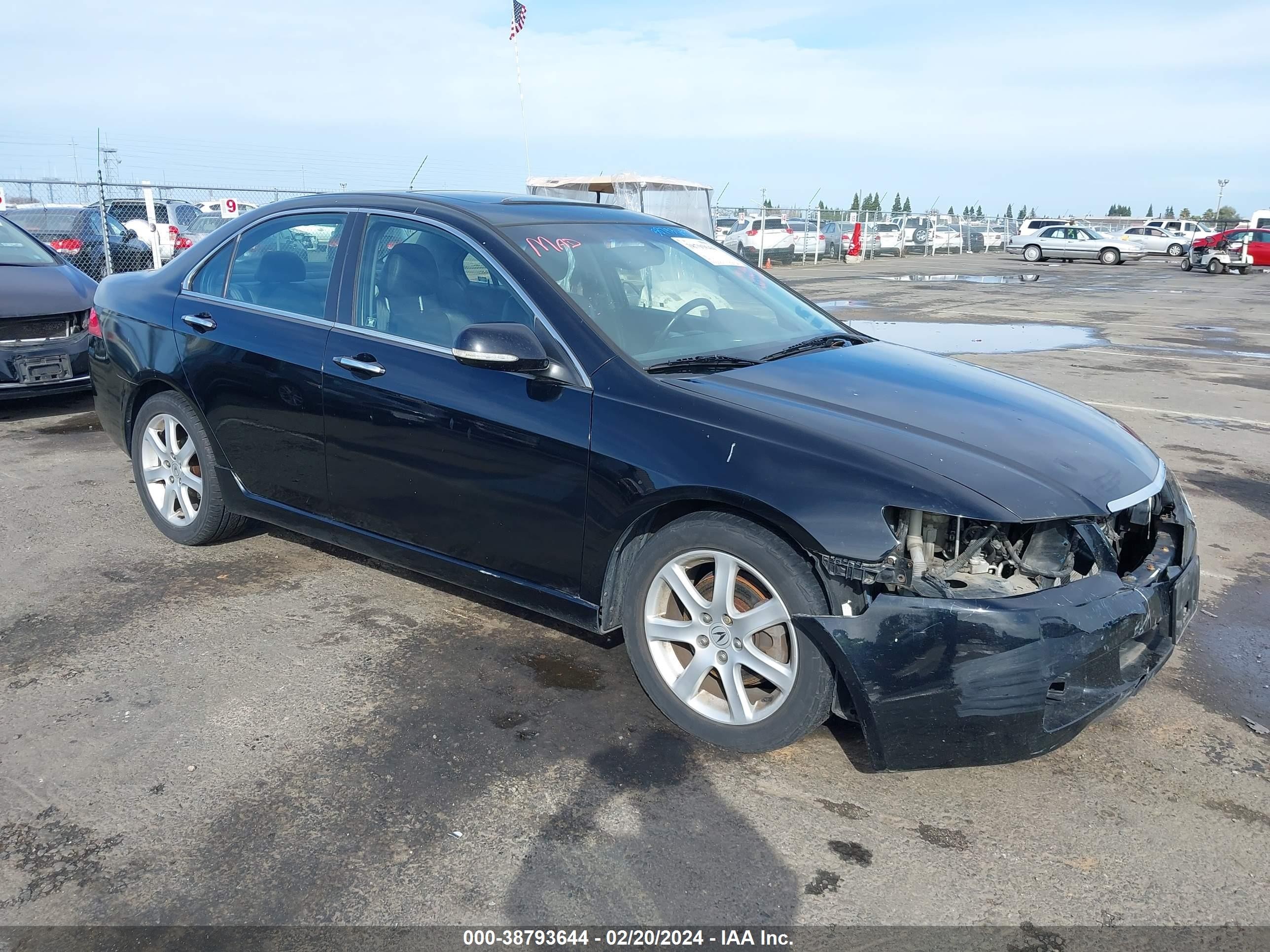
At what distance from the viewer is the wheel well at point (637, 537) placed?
3.17m

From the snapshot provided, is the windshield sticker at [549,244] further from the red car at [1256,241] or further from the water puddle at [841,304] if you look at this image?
the red car at [1256,241]

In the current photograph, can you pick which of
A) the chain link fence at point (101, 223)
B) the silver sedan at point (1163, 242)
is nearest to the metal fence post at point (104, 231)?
the chain link fence at point (101, 223)

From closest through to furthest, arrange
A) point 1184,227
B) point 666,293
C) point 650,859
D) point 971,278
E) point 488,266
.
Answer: point 650,859, point 488,266, point 666,293, point 971,278, point 1184,227

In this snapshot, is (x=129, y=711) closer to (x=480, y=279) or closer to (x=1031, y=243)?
(x=480, y=279)

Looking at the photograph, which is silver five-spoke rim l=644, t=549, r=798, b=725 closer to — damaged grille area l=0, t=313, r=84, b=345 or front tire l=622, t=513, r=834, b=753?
front tire l=622, t=513, r=834, b=753

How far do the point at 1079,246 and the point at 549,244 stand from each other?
140 ft

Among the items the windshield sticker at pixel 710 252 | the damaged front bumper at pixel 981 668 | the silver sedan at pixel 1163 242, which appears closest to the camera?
the damaged front bumper at pixel 981 668

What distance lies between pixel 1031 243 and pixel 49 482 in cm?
4221

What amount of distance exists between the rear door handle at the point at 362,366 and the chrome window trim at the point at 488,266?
119 millimetres

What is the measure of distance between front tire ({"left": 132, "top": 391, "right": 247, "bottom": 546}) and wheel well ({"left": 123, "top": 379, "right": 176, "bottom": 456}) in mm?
30

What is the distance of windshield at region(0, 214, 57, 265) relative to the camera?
851cm

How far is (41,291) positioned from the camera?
8008mm

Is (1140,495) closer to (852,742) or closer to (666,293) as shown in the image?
(852,742)

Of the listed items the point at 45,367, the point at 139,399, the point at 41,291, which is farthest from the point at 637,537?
the point at 41,291
